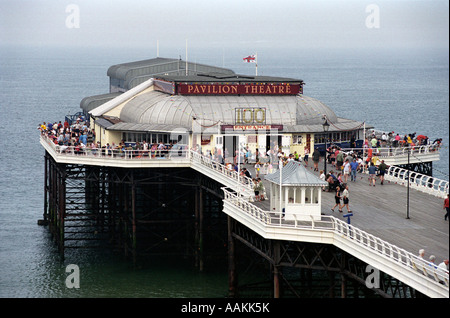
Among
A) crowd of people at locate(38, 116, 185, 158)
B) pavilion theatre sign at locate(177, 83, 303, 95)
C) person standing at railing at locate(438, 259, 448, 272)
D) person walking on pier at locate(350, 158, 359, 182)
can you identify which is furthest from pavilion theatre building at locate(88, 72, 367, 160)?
person standing at railing at locate(438, 259, 448, 272)

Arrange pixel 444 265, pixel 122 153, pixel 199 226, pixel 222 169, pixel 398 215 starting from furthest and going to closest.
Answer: pixel 199 226 < pixel 122 153 < pixel 222 169 < pixel 398 215 < pixel 444 265

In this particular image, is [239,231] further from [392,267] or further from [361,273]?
[392,267]

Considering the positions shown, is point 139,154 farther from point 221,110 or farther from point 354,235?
point 354,235

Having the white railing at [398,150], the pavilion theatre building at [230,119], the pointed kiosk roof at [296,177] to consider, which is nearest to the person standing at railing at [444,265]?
the pointed kiosk roof at [296,177]

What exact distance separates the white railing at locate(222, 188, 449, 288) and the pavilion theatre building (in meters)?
14.8

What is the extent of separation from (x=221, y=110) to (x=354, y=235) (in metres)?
27.7

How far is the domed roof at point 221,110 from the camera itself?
221 feet

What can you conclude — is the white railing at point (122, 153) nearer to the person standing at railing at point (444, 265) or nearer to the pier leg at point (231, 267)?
the pier leg at point (231, 267)

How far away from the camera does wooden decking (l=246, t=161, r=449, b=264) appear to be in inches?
1642

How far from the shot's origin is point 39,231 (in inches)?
2975

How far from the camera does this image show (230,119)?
67.4m

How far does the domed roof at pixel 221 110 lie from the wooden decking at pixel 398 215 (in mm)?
12965

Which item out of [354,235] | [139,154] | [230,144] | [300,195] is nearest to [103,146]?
[139,154]

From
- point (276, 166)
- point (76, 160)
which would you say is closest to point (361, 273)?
point (276, 166)
